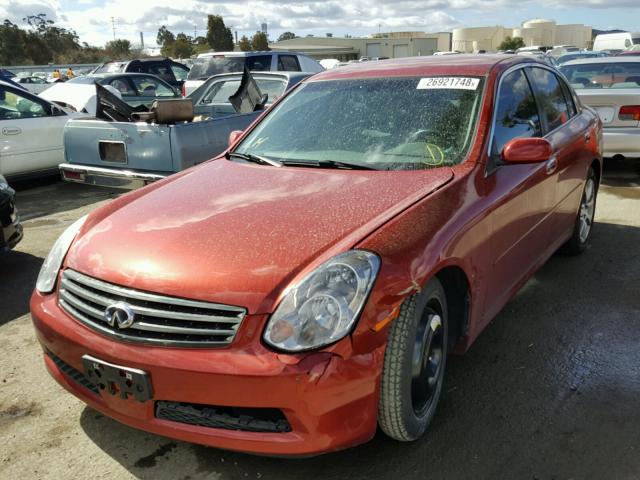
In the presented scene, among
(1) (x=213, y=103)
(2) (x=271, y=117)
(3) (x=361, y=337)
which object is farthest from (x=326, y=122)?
(1) (x=213, y=103)

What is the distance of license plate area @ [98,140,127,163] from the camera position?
21.4 feet

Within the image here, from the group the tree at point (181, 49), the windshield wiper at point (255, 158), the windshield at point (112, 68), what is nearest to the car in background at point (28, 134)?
the windshield wiper at point (255, 158)

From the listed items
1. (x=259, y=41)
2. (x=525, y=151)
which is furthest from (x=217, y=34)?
(x=525, y=151)

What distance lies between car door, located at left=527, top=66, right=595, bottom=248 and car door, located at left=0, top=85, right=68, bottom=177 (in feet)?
21.7

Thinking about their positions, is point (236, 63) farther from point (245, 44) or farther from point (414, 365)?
point (245, 44)

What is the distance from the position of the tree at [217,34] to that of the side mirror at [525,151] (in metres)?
74.7

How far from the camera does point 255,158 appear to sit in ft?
11.7

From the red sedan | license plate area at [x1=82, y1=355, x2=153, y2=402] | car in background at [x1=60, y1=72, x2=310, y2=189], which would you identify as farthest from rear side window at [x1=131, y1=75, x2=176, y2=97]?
license plate area at [x1=82, y1=355, x2=153, y2=402]

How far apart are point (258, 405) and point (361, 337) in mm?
438

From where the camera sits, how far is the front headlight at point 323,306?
212cm

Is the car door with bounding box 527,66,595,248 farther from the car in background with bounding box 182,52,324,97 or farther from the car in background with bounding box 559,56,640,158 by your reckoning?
the car in background with bounding box 182,52,324,97

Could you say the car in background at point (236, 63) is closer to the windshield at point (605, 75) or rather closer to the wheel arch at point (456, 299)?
the windshield at point (605, 75)

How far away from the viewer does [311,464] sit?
2.51 meters

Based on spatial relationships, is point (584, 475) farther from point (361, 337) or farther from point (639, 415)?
point (361, 337)
